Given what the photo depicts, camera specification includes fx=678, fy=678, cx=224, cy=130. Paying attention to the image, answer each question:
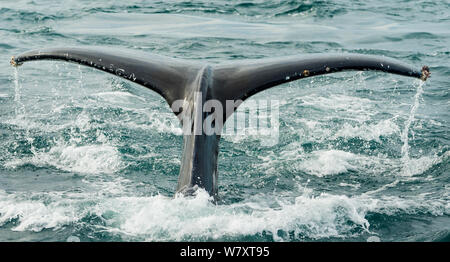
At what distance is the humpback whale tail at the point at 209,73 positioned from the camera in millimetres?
6848

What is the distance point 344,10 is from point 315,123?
481 inches

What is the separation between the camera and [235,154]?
9570mm

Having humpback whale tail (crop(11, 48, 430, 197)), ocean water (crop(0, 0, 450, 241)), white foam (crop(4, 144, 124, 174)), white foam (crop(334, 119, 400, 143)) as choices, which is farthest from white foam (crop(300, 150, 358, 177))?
white foam (crop(4, 144, 124, 174))

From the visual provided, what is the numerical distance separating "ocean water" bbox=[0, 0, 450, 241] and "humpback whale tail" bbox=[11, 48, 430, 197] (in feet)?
3.06

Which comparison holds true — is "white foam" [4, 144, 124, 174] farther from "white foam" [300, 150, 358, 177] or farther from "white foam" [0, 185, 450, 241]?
"white foam" [300, 150, 358, 177]

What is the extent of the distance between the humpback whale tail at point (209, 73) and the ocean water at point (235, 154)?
3.06ft

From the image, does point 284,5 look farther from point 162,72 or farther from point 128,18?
point 162,72

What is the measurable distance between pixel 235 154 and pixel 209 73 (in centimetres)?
254

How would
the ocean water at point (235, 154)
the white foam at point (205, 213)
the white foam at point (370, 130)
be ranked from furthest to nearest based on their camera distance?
the white foam at point (370, 130), the ocean water at point (235, 154), the white foam at point (205, 213)

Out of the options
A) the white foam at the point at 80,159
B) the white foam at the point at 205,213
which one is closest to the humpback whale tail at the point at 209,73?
the white foam at the point at 205,213

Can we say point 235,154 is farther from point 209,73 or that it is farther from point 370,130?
point 209,73

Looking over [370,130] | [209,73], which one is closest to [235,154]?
[370,130]

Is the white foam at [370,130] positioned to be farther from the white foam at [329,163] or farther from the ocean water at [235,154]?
the white foam at [329,163]

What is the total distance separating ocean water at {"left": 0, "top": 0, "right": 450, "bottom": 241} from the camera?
6777mm
